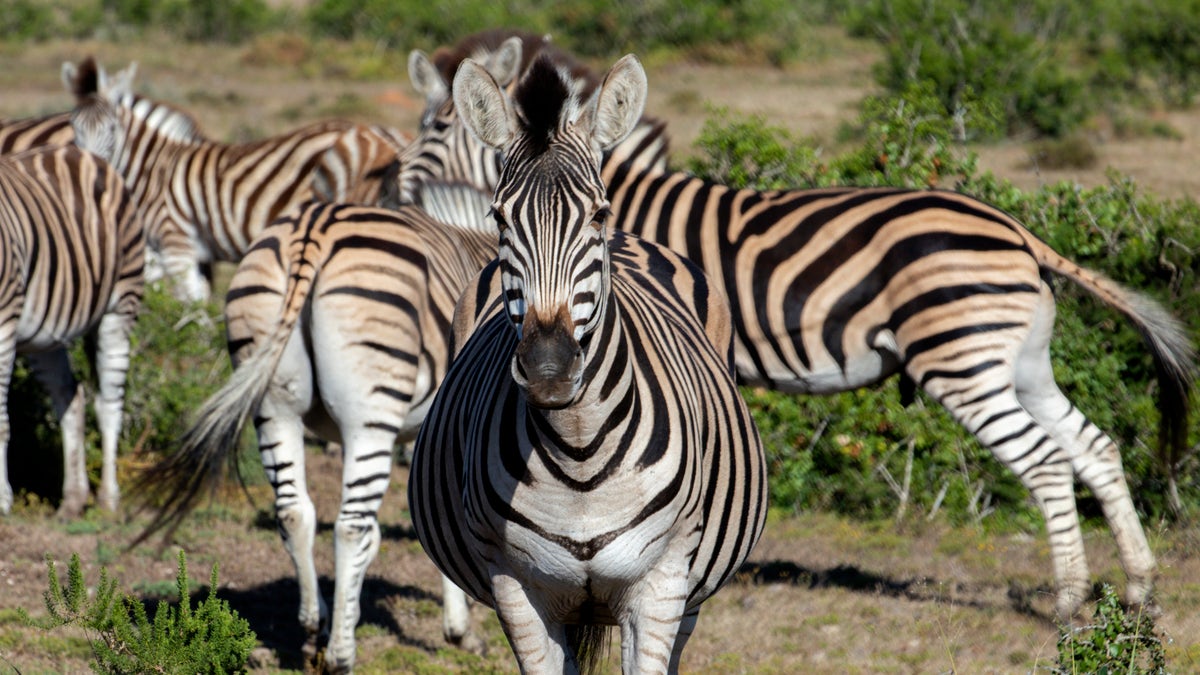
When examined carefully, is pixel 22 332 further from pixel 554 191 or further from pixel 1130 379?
pixel 1130 379

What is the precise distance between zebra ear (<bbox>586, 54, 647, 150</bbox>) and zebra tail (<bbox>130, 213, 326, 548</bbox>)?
2401 mm

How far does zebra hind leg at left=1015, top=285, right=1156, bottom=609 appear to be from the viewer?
5.83 m

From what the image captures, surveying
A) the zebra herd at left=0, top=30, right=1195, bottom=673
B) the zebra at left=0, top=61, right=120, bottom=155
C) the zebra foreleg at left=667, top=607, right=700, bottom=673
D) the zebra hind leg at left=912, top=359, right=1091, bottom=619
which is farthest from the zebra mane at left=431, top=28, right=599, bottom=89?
the zebra foreleg at left=667, top=607, right=700, bottom=673

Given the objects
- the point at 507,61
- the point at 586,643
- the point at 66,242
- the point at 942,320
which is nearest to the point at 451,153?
the point at 507,61

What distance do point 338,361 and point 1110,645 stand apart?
10.2ft

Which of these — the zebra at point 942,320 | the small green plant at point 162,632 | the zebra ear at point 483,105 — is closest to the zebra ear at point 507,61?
the zebra at point 942,320

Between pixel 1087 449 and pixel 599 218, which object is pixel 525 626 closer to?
pixel 599 218

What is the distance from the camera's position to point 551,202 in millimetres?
2938

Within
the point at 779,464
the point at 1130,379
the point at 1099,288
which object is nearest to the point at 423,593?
the point at 779,464

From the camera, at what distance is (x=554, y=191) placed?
2.95m

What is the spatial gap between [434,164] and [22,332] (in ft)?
8.29

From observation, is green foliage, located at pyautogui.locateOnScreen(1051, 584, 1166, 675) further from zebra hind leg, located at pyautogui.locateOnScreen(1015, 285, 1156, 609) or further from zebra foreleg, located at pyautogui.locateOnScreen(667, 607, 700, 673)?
zebra hind leg, located at pyautogui.locateOnScreen(1015, 285, 1156, 609)

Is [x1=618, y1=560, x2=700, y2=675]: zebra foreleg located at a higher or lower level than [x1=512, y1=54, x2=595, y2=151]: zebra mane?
lower

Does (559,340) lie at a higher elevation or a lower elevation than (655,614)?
higher
